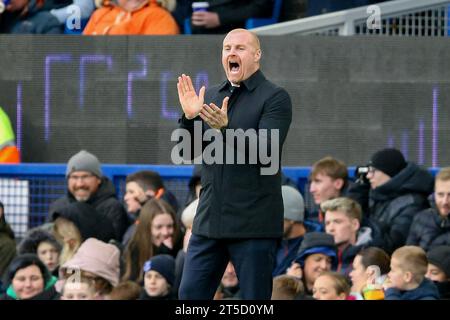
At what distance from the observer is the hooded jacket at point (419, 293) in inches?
482

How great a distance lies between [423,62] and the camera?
52.3 ft

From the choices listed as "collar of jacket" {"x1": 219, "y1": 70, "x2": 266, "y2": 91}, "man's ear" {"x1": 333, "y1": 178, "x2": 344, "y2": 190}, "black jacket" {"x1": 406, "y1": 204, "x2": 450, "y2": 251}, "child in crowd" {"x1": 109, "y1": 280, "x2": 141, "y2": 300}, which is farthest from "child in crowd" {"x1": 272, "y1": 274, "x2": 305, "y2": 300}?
"collar of jacket" {"x1": 219, "y1": 70, "x2": 266, "y2": 91}

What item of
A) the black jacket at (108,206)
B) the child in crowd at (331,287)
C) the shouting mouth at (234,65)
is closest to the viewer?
the shouting mouth at (234,65)

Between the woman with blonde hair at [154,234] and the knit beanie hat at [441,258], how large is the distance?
81.1 inches

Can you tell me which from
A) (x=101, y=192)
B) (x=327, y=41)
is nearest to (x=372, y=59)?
(x=327, y=41)

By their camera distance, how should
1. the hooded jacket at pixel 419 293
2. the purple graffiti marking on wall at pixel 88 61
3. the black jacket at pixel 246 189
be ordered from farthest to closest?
the purple graffiti marking on wall at pixel 88 61 → the hooded jacket at pixel 419 293 → the black jacket at pixel 246 189

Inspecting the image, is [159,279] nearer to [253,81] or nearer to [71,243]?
[71,243]

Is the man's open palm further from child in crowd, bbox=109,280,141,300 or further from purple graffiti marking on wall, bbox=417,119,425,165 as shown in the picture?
purple graffiti marking on wall, bbox=417,119,425,165

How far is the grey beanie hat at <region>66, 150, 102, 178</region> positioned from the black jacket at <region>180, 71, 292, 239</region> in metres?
4.58

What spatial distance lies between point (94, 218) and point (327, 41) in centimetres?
296

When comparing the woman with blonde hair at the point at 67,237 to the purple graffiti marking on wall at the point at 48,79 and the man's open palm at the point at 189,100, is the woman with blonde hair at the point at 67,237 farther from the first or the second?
the man's open palm at the point at 189,100

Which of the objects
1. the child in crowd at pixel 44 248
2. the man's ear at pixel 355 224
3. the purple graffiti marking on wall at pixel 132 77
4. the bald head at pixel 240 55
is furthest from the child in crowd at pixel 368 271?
the purple graffiti marking on wall at pixel 132 77

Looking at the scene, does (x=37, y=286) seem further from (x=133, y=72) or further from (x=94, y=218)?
(x=133, y=72)

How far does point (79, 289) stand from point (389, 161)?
9.51 feet
